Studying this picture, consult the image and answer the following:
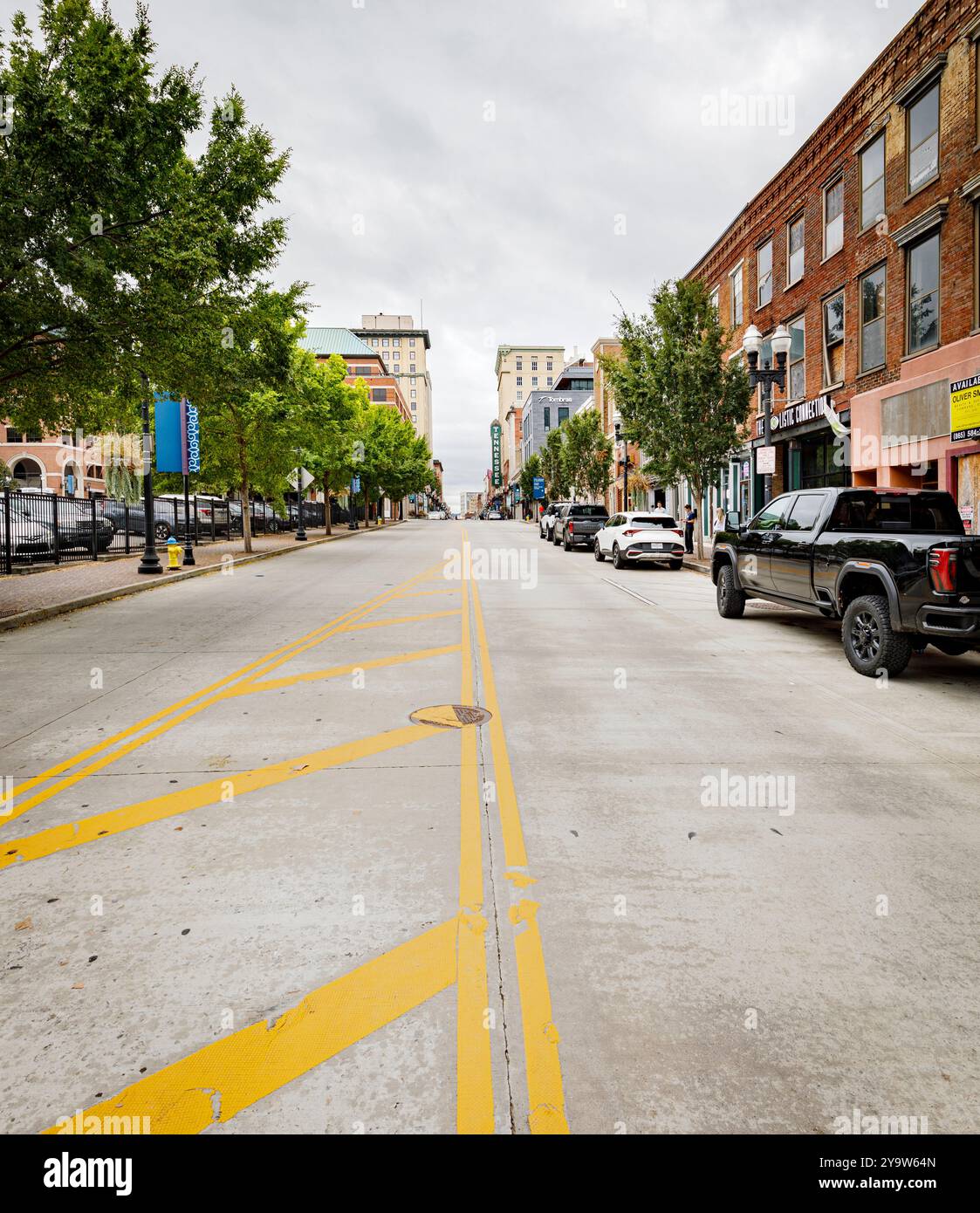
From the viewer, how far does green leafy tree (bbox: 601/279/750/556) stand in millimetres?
24312

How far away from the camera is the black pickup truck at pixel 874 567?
7836 mm

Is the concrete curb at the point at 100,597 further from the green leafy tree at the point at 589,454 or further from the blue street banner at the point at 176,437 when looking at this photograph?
the green leafy tree at the point at 589,454

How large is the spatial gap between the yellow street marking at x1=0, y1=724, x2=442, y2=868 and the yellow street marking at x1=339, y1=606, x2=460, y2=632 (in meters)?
5.86

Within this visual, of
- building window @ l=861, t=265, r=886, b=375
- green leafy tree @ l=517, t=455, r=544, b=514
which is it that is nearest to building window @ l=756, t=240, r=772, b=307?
building window @ l=861, t=265, r=886, b=375

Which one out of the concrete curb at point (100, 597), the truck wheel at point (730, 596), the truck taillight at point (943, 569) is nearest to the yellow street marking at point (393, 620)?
the truck wheel at point (730, 596)

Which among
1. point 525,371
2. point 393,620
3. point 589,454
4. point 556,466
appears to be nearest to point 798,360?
point 393,620

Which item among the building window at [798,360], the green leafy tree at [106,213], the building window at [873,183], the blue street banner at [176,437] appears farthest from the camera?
the building window at [798,360]

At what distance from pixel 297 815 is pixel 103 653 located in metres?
6.70

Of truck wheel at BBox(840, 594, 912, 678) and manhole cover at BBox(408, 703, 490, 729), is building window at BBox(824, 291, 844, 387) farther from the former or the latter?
manhole cover at BBox(408, 703, 490, 729)

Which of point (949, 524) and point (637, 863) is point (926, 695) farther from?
point (637, 863)

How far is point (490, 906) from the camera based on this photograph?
3719mm

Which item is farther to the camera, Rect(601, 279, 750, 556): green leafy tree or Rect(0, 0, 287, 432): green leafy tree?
Rect(601, 279, 750, 556): green leafy tree

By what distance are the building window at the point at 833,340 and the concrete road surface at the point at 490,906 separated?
59.3 ft

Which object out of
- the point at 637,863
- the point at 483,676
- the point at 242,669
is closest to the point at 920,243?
the point at 483,676
